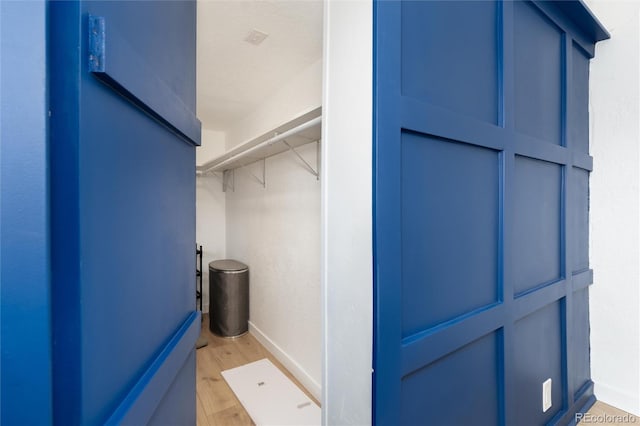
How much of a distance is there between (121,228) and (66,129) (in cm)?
18

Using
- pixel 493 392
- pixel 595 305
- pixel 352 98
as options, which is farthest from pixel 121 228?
pixel 595 305

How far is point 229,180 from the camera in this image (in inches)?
146

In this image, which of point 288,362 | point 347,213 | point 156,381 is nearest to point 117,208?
point 156,381

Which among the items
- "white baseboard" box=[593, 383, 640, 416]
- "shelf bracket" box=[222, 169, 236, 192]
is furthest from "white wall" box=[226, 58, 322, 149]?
"white baseboard" box=[593, 383, 640, 416]

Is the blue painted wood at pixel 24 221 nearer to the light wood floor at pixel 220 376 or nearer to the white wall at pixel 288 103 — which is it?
the white wall at pixel 288 103

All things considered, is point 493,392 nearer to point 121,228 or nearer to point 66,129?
point 121,228

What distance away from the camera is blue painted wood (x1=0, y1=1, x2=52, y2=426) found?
1.15 ft

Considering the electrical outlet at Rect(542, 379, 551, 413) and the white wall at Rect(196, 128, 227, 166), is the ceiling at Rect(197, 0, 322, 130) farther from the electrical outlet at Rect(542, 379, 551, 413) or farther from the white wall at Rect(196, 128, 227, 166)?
the electrical outlet at Rect(542, 379, 551, 413)

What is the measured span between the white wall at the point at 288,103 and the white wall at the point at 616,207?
64.7 inches

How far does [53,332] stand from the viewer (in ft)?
1.27

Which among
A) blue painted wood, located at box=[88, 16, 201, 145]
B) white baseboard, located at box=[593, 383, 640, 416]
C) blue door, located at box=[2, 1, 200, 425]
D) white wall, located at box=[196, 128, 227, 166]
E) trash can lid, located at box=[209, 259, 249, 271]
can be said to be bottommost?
white baseboard, located at box=[593, 383, 640, 416]

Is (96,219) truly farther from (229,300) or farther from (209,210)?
(209,210)

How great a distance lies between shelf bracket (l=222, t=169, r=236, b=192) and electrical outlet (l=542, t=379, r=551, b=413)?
3.20 metres

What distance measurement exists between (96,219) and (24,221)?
0.27 ft
